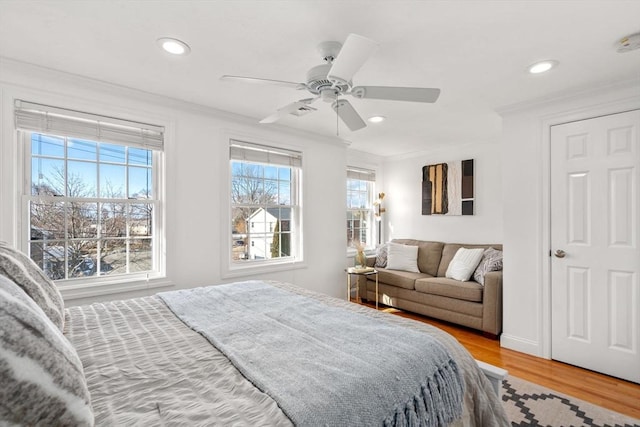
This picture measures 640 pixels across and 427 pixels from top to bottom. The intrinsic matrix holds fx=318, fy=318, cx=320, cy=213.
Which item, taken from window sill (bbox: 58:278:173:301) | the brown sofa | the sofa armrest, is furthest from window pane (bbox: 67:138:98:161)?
the sofa armrest

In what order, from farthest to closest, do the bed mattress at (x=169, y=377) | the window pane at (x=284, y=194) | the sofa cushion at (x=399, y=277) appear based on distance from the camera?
the sofa cushion at (x=399, y=277) < the window pane at (x=284, y=194) < the bed mattress at (x=169, y=377)

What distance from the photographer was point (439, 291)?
3812mm

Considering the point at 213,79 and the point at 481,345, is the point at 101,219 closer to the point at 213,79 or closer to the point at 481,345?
the point at 213,79

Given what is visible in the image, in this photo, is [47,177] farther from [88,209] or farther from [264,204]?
[264,204]

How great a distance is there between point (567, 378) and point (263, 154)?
3540 mm

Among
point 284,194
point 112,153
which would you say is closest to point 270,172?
point 284,194

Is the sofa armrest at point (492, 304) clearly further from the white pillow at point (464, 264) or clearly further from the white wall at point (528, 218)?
the white pillow at point (464, 264)

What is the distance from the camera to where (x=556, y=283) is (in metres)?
2.87

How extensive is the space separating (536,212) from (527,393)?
5.11 feet

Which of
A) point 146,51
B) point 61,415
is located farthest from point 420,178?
point 61,415

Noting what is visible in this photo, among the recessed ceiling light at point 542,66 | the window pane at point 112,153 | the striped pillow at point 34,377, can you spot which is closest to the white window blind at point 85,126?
the window pane at point 112,153

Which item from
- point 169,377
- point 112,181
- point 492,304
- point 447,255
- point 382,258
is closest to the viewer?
point 169,377

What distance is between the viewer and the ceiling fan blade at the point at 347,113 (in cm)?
216

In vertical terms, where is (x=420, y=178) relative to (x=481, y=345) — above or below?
above
